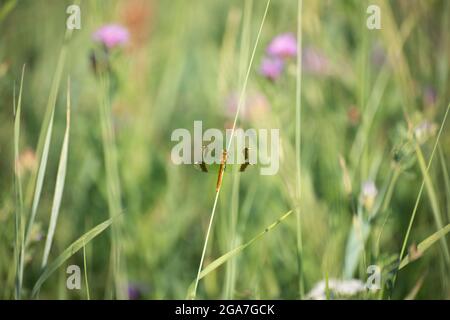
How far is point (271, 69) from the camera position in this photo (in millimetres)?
1023

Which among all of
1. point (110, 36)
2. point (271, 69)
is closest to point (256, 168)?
point (271, 69)

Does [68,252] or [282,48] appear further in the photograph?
[282,48]

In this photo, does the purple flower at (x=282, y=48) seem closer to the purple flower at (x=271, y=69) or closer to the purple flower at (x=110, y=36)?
the purple flower at (x=271, y=69)

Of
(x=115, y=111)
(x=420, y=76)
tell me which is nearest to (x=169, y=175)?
(x=115, y=111)

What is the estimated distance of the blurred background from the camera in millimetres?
872

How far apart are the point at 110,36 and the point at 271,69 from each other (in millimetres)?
340

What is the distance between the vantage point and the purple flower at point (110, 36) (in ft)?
3.48

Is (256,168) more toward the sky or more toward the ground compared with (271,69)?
more toward the ground

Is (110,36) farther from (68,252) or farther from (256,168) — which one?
(68,252)

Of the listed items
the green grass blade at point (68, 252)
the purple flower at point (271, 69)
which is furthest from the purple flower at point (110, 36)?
the green grass blade at point (68, 252)

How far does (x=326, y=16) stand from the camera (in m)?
1.38

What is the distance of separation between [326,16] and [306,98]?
0.28 metres

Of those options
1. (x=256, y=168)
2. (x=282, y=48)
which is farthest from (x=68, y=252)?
(x=282, y=48)
